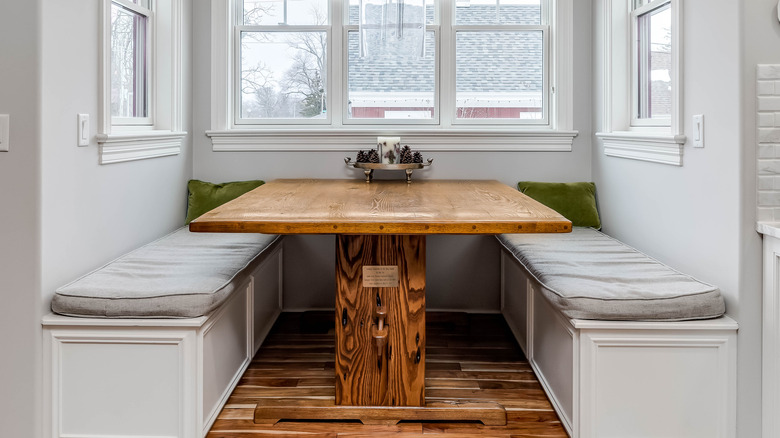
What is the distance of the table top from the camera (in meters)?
2.12

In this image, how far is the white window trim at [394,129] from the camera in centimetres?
383

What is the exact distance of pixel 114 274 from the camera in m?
2.49

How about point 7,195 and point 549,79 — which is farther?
point 549,79

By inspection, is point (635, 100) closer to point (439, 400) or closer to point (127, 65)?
point (439, 400)

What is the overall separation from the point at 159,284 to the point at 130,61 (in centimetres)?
136

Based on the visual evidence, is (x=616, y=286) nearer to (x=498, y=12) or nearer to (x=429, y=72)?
(x=429, y=72)

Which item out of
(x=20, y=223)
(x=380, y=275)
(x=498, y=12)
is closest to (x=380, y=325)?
(x=380, y=275)

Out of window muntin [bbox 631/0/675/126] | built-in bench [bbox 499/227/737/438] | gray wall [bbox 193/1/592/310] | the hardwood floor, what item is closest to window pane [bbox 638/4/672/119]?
window muntin [bbox 631/0/675/126]

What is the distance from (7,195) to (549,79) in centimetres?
281

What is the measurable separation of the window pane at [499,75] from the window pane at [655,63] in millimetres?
657

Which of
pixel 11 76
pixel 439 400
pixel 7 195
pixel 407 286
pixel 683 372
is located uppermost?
pixel 11 76

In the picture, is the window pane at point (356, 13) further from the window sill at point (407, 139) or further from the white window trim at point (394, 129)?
the window sill at point (407, 139)

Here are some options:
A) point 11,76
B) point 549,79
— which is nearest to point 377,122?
point 549,79

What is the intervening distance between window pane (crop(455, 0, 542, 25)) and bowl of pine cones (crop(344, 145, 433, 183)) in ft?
2.77
